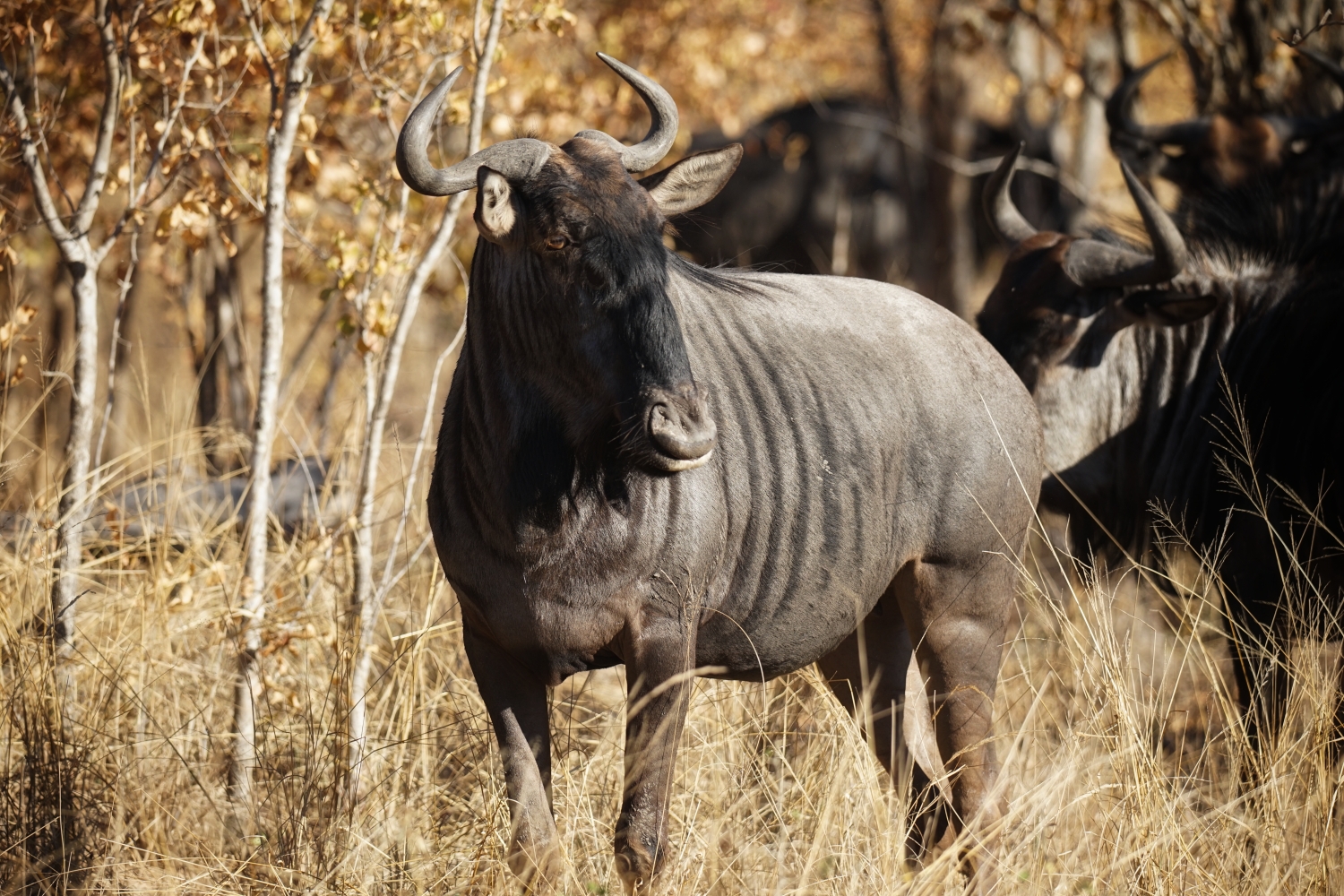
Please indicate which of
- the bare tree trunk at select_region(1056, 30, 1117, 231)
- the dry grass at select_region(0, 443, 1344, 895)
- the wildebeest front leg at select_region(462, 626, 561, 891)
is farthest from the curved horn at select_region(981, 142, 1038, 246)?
the bare tree trunk at select_region(1056, 30, 1117, 231)

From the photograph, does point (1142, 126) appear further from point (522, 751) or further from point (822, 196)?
point (522, 751)

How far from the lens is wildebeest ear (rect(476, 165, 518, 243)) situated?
98.9 inches

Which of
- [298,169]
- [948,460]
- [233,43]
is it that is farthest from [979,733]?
[298,169]

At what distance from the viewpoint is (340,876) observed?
3006mm

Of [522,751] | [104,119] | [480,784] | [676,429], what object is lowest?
[480,784]

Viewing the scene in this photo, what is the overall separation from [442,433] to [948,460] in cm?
138

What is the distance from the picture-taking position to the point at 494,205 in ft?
8.38

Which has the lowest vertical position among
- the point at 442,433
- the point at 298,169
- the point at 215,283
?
the point at 442,433

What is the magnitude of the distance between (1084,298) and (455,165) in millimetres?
3055

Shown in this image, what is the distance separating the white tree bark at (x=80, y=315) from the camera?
367 cm

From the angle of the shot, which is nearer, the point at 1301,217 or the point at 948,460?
the point at 948,460

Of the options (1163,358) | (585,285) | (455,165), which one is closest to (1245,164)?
(1163,358)

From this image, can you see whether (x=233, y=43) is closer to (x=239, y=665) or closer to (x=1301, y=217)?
(x=239, y=665)

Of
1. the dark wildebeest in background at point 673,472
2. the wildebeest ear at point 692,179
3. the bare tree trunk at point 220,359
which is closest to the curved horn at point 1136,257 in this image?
the dark wildebeest in background at point 673,472
